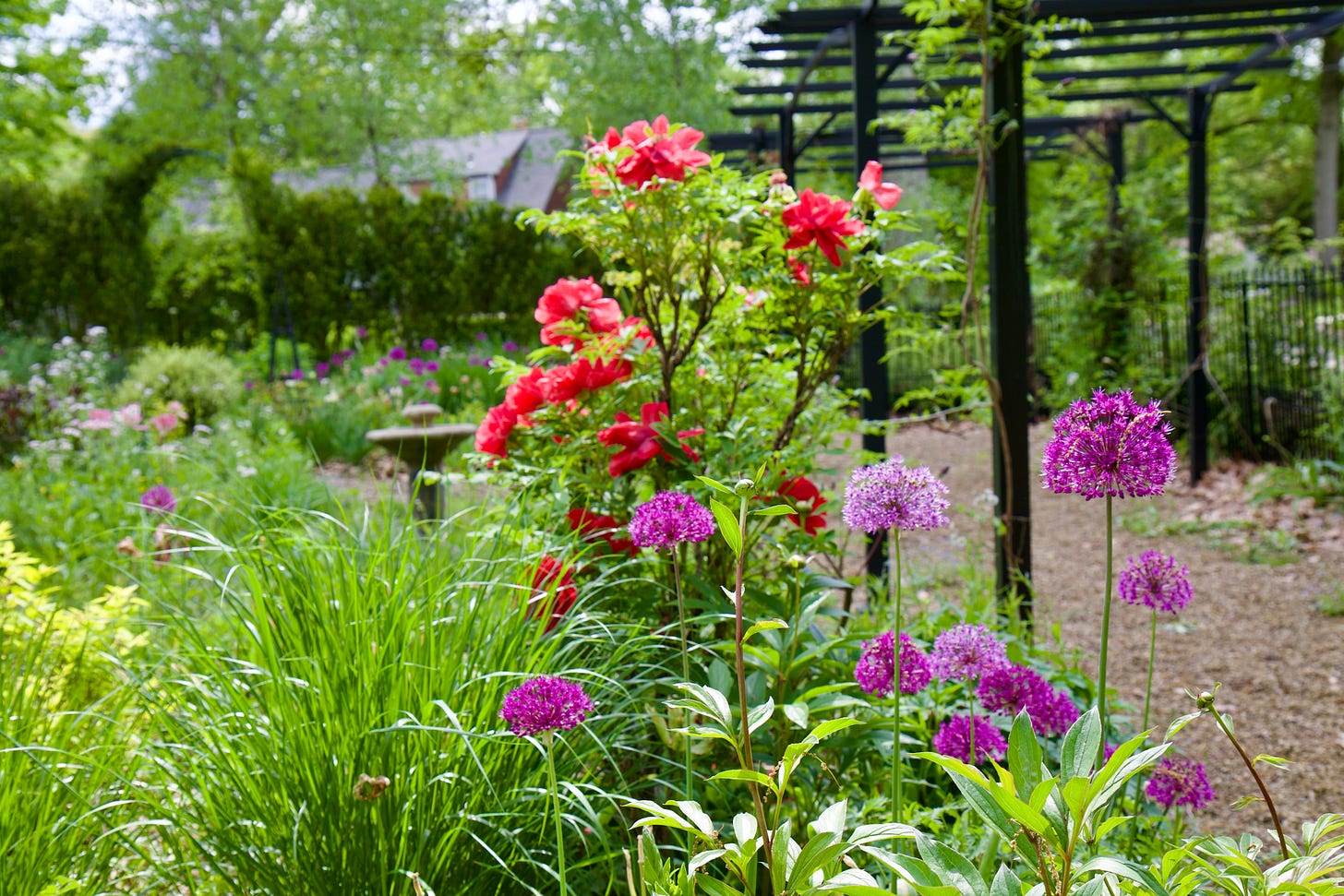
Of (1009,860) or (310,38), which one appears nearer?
(1009,860)

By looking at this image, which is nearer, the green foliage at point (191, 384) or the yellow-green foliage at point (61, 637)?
the yellow-green foliage at point (61, 637)

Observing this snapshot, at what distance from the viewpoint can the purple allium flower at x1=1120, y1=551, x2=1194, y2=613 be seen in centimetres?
124

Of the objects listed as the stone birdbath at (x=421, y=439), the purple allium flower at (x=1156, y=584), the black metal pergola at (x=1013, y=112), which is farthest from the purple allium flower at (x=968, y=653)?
the stone birdbath at (x=421, y=439)

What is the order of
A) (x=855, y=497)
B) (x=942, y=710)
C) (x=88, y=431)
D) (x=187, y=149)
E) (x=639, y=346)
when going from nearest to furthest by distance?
(x=855, y=497) → (x=942, y=710) → (x=639, y=346) → (x=88, y=431) → (x=187, y=149)

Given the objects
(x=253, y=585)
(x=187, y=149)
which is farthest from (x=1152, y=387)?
(x=187, y=149)

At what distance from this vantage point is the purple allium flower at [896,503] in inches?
45.7

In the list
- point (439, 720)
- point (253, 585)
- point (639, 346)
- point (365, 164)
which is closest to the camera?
point (439, 720)

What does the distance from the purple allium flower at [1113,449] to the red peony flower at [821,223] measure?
1.25 m

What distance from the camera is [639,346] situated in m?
2.43

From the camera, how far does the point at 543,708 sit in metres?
1.02

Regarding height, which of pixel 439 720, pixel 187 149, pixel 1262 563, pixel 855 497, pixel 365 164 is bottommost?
pixel 1262 563

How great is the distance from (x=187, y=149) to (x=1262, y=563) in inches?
397

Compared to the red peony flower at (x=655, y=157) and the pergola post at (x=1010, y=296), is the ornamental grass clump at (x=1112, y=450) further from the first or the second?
the pergola post at (x=1010, y=296)

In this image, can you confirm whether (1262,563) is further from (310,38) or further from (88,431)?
(310,38)
